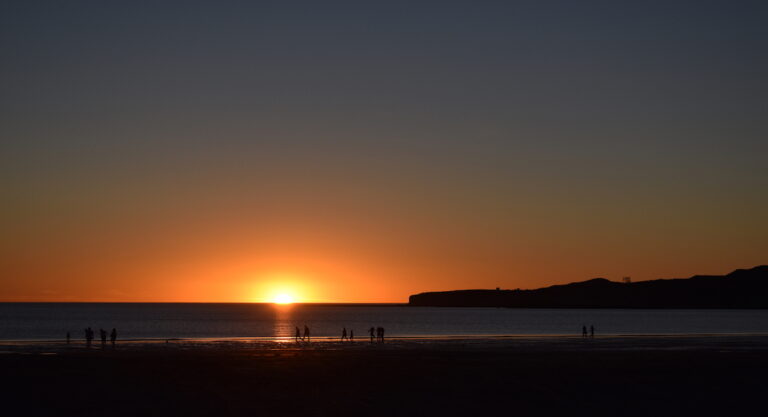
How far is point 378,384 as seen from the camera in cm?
3559

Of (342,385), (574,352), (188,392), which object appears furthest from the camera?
(574,352)

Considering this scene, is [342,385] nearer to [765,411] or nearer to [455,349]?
[765,411]

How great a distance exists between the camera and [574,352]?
59344 millimetres

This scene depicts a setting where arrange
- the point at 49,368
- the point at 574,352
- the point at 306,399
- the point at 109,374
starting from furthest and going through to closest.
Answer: the point at 574,352, the point at 49,368, the point at 109,374, the point at 306,399

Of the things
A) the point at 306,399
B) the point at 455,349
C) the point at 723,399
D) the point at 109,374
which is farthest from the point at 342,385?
the point at 455,349

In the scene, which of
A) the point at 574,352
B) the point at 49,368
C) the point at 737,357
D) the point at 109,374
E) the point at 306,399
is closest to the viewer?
the point at 306,399

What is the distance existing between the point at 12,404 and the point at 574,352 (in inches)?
1588

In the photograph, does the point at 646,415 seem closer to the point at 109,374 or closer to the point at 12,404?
the point at 12,404

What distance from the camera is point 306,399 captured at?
30.4 metres

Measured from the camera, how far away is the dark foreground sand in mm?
28516

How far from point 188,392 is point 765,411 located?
68.6 feet

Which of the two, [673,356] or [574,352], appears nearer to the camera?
[673,356]

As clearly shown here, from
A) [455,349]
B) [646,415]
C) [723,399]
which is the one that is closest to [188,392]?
[646,415]

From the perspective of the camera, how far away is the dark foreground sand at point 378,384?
2852 centimetres
